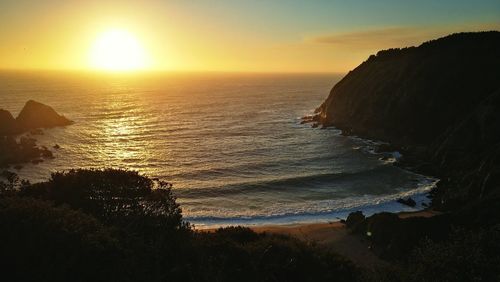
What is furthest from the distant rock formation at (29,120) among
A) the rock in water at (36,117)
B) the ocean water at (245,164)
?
the ocean water at (245,164)

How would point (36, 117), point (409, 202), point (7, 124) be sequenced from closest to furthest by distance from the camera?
point (409, 202) < point (7, 124) < point (36, 117)

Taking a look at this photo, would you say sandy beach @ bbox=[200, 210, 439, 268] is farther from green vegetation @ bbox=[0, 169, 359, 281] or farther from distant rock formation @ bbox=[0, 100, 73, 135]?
distant rock formation @ bbox=[0, 100, 73, 135]

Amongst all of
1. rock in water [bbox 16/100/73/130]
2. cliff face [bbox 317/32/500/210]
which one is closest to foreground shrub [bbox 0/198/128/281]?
cliff face [bbox 317/32/500/210]

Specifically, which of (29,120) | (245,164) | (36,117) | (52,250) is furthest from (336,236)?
(36,117)

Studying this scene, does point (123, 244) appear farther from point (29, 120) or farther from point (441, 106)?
point (29, 120)

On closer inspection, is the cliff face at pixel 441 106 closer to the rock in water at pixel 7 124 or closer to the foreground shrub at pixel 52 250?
the foreground shrub at pixel 52 250

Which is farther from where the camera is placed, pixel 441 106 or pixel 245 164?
pixel 441 106
